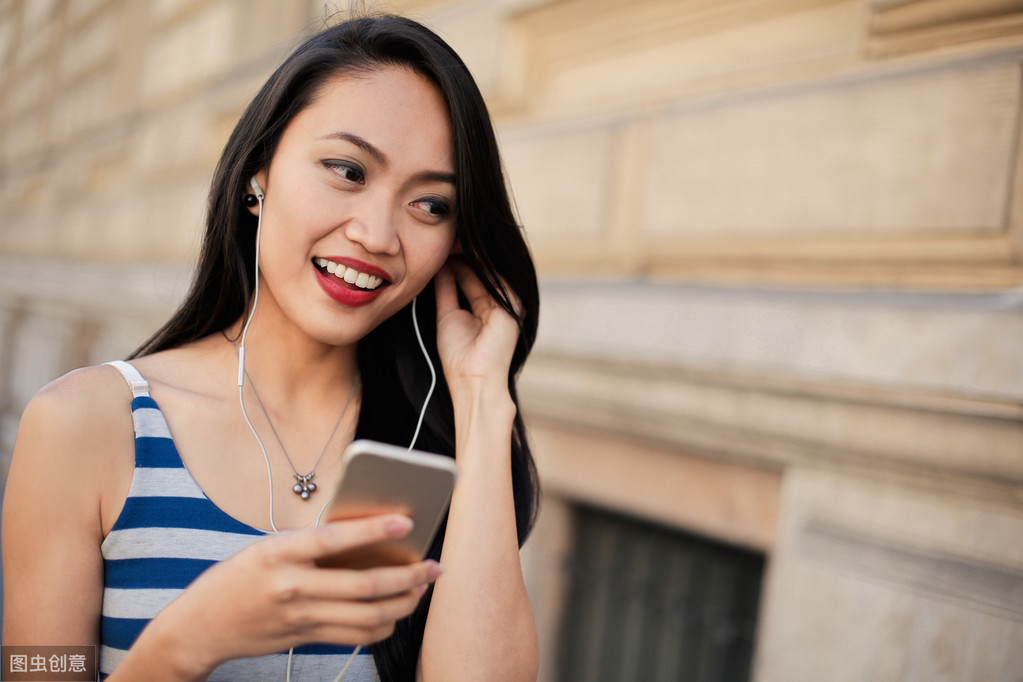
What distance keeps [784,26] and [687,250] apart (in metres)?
0.70

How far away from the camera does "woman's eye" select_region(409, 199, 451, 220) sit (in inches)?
60.9

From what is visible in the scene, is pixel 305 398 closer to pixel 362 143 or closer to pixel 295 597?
pixel 362 143

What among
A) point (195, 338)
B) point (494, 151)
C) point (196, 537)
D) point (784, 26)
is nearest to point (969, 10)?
point (784, 26)

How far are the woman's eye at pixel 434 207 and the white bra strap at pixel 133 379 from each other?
1.92ft

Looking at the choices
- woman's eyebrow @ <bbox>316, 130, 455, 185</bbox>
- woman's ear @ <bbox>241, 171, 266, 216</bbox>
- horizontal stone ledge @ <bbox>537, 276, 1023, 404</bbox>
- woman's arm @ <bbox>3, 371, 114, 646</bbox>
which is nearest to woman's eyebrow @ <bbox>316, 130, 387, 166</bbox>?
woman's eyebrow @ <bbox>316, 130, 455, 185</bbox>

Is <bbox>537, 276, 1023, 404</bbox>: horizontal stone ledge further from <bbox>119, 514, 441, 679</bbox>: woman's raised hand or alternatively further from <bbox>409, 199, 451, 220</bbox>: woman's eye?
<bbox>119, 514, 441, 679</bbox>: woman's raised hand

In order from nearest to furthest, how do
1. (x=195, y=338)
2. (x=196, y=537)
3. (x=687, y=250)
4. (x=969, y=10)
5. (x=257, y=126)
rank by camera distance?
1. (x=196, y=537)
2. (x=257, y=126)
3. (x=195, y=338)
4. (x=969, y=10)
5. (x=687, y=250)

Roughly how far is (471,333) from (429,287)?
0.65 feet

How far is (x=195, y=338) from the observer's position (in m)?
1.69

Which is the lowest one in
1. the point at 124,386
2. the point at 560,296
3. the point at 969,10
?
the point at 124,386

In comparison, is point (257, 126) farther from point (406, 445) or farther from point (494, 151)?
point (406, 445)

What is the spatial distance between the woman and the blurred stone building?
2.63ft

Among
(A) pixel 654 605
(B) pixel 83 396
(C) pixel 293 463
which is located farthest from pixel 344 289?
(A) pixel 654 605

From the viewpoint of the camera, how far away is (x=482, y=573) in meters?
1.44
